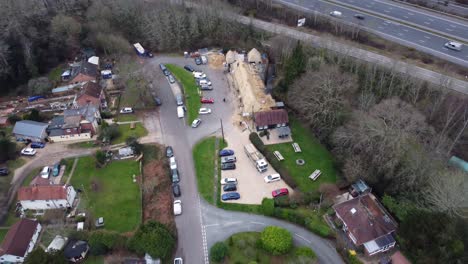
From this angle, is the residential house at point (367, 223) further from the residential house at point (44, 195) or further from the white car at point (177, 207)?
the residential house at point (44, 195)

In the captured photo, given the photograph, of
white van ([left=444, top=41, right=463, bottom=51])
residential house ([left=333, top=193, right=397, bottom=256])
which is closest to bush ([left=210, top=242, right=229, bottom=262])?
residential house ([left=333, top=193, right=397, bottom=256])

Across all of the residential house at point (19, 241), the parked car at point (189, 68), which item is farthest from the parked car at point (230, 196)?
the parked car at point (189, 68)

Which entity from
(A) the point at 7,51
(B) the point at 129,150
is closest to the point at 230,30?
(B) the point at 129,150

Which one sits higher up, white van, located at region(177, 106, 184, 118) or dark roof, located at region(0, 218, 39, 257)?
white van, located at region(177, 106, 184, 118)

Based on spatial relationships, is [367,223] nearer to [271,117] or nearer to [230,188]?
[230,188]

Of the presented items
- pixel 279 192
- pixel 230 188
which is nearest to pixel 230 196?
pixel 230 188

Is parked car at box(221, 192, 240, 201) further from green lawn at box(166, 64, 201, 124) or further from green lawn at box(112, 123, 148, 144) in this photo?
green lawn at box(112, 123, 148, 144)
